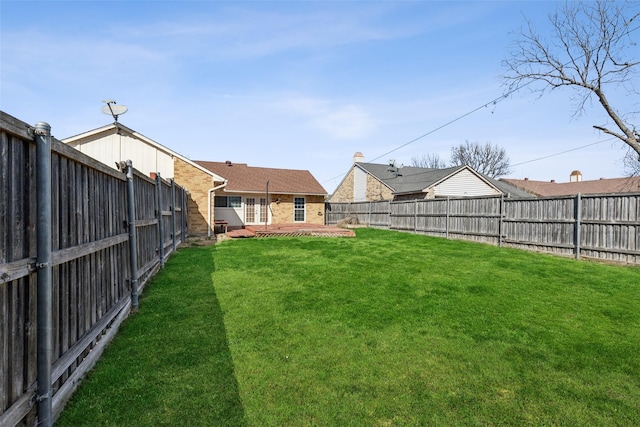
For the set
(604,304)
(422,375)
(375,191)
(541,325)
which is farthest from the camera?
(375,191)

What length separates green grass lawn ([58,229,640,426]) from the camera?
105 inches

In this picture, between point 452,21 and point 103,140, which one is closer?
point 452,21

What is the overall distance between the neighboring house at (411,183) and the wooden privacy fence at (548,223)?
298 inches

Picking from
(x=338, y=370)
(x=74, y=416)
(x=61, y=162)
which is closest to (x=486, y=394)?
(x=338, y=370)

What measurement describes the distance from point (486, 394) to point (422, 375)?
57 centimetres

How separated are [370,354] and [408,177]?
2747 centimetres

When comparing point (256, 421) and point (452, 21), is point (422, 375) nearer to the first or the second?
point (256, 421)

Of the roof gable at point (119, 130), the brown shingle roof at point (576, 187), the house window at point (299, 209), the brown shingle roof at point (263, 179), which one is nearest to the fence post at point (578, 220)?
the brown shingle roof at point (263, 179)

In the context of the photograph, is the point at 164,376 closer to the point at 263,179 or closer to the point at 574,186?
the point at 263,179

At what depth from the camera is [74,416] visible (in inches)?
98.4

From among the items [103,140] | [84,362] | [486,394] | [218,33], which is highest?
[218,33]

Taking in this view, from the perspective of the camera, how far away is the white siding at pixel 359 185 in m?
30.7

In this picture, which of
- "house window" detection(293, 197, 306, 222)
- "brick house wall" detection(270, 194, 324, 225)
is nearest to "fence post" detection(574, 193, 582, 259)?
"brick house wall" detection(270, 194, 324, 225)

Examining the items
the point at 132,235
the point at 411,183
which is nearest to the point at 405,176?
the point at 411,183
